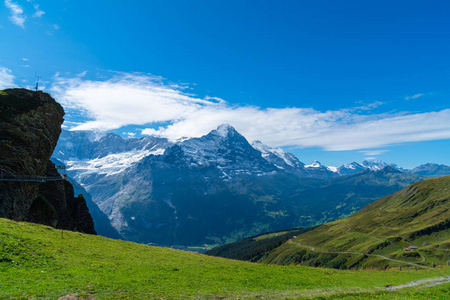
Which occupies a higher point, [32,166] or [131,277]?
[32,166]

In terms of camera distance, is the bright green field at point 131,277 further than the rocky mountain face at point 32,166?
No

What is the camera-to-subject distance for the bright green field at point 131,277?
2500 cm

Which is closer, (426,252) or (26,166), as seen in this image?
(26,166)

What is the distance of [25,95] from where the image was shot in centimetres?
7612

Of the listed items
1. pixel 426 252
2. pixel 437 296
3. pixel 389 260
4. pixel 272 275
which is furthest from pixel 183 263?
pixel 426 252

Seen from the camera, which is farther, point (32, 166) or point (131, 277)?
point (32, 166)

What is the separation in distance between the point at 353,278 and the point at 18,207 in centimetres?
7418

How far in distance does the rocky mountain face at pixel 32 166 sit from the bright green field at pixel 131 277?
23.4 meters

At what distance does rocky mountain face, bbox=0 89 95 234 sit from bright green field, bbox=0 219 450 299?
23.4 m

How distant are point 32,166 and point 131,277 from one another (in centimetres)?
5573

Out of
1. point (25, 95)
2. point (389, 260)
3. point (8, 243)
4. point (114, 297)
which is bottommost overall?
point (389, 260)

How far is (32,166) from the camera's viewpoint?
67.2 metres

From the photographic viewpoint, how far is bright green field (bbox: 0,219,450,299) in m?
25.0

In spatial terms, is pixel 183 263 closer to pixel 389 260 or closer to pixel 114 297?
pixel 114 297
